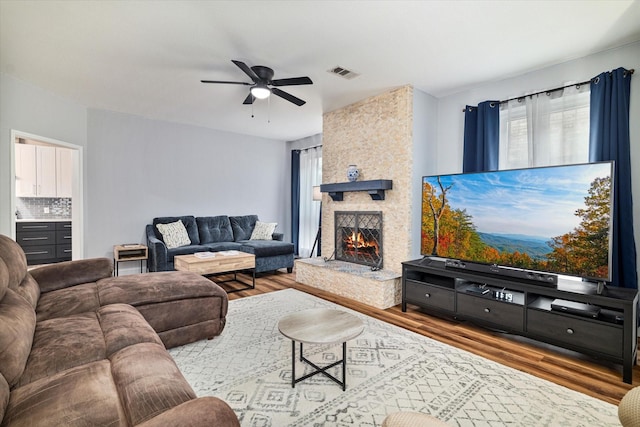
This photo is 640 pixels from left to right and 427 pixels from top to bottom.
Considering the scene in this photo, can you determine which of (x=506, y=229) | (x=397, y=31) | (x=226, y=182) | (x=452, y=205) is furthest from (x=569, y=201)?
(x=226, y=182)

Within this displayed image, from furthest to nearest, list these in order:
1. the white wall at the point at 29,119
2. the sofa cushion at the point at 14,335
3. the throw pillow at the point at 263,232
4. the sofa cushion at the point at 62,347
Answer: the throw pillow at the point at 263,232, the white wall at the point at 29,119, the sofa cushion at the point at 62,347, the sofa cushion at the point at 14,335

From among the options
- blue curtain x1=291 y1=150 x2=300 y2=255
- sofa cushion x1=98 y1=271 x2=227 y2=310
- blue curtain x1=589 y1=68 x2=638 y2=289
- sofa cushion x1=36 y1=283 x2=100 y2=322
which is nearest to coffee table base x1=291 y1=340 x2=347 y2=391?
sofa cushion x1=98 y1=271 x2=227 y2=310

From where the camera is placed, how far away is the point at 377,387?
2.05 meters

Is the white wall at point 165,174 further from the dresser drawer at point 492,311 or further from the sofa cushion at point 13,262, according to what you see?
the dresser drawer at point 492,311

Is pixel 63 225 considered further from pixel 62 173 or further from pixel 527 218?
pixel 527 218

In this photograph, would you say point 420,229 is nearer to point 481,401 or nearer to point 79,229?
point 481,401

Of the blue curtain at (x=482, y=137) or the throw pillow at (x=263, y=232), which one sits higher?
the blue curtain at (x=482, y=137)

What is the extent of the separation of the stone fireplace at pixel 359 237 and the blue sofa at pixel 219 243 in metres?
1.14

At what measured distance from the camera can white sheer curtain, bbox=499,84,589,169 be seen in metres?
2.98

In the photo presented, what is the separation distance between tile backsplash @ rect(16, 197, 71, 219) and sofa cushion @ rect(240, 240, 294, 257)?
4.10m

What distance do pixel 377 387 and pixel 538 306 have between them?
164 centimetres

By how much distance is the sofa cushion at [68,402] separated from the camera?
40.6 inches

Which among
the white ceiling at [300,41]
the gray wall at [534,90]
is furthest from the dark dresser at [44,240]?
the gray wall at [534,90]

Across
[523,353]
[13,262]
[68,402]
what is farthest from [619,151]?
[13,262]
